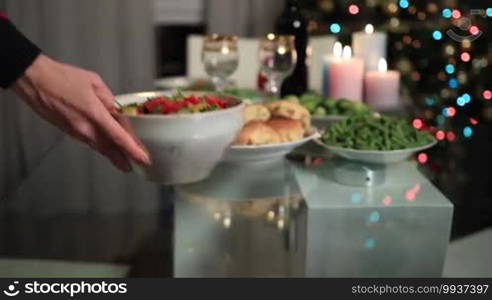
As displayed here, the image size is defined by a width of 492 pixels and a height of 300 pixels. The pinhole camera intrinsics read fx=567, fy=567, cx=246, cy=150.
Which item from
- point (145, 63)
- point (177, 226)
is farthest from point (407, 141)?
point (145, 63)

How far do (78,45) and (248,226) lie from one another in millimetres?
2002

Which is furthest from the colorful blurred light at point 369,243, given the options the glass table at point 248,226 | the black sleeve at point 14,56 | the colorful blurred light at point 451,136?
the colorful blurred light at point 451,136

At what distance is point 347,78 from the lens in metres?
1.32

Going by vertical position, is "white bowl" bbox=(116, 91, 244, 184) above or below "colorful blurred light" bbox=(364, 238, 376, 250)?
above

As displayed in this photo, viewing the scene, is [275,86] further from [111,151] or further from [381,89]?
[111,151]

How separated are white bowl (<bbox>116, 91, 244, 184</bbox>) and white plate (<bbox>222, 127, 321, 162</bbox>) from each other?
0.54 ft

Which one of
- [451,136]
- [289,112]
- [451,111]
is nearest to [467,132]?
[451,136]

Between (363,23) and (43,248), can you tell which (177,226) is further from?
(363,23)

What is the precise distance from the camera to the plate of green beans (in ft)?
2.54

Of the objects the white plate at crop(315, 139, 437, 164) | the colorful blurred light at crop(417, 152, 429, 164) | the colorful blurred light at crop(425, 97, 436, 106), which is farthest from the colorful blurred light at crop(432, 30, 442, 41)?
the white plate at crop(315, 139, 437, 164)

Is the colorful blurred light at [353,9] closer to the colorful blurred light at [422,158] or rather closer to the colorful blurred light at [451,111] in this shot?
the colorful blurred light at [451,111]

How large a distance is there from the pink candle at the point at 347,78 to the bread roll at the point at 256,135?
0.49 m

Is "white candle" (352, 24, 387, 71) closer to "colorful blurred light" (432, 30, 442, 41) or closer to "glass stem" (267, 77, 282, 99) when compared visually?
"glass stem" (267, 77, 282, 99)

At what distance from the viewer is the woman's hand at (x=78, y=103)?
0.62 metres
